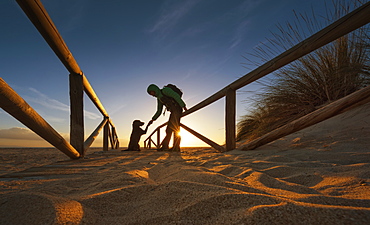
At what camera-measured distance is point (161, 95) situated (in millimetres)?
4871

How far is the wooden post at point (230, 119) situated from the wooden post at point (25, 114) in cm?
218

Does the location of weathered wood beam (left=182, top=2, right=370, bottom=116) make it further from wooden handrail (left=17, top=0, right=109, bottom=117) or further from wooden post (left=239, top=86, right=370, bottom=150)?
wooden handrail (left=17, top=0, right=109, bottom=117)

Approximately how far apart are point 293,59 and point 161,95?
3353 mm

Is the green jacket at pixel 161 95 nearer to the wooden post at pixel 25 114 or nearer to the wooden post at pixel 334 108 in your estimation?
the wooden post at pixel 334 108

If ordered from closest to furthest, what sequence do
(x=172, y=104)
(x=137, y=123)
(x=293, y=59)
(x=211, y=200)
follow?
(x=211, y=200) → (x=293, y=59) → (x=172, y=104) → (x=137, y=123)

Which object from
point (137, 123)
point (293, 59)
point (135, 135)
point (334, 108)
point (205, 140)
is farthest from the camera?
point (137, 123)

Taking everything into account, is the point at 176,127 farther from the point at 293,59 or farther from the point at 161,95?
the point at 293,59

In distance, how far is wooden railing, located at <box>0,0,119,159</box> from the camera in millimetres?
1233

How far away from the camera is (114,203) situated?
0.85 metres

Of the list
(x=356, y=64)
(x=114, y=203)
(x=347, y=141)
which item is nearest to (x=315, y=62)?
(x=356, y=64)

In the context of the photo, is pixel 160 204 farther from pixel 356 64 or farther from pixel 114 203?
pixel 356 64

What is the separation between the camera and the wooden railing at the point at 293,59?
4.54ft

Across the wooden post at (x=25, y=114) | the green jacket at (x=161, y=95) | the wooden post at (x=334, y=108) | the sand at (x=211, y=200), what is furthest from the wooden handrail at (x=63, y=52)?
the wooden post at (x=334, y=108)

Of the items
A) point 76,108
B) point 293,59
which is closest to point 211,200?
point 293,59
